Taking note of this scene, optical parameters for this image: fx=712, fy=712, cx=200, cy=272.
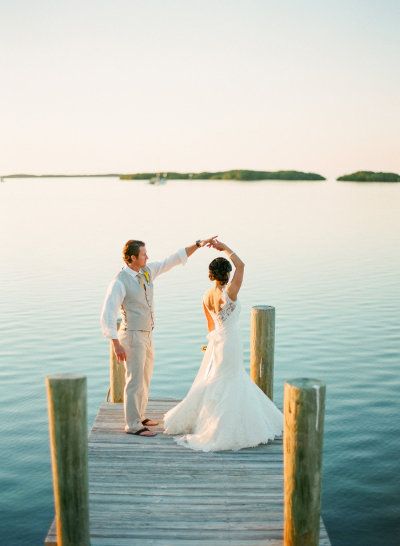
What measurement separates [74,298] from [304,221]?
3337 cm

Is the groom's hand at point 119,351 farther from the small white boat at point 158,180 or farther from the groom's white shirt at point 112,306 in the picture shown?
the small white boat at point 158,180

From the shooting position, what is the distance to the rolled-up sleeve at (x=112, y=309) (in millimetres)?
7637

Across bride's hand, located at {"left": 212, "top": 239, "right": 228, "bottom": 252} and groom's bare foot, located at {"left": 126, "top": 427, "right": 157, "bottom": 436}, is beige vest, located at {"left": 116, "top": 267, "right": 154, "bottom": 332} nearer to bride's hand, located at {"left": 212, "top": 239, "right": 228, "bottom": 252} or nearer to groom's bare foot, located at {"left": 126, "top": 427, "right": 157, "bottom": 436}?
bride's hand, located at {"left": 212, "top": 239, "right": 228, "bottom": 252}

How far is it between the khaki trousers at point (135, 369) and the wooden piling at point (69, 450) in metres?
2.50

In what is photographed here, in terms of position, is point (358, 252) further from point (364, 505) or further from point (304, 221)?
point (364, 505)

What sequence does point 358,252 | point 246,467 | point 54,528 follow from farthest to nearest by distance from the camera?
point 358,252
point 246,467
point 54,528

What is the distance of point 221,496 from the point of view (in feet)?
21.9

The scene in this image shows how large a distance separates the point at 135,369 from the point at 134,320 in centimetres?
55

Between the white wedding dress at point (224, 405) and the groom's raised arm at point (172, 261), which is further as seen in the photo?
the groom's raised arm at point (172, 261)

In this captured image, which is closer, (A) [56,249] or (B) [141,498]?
(B) [141,498]

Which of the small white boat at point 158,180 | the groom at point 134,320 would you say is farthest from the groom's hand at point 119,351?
the small white boat at point 158,180

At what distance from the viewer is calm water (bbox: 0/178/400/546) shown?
9508 mm

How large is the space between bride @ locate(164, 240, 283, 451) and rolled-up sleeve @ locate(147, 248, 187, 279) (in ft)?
1.78

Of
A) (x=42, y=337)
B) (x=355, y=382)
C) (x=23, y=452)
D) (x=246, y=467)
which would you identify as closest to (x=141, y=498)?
(x=246, y=467)
